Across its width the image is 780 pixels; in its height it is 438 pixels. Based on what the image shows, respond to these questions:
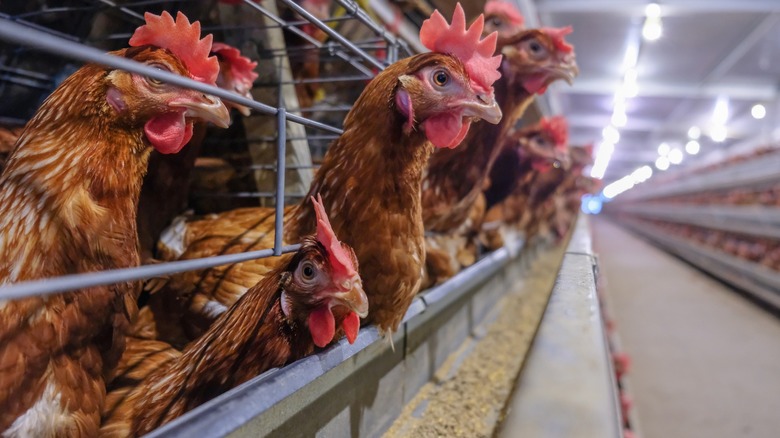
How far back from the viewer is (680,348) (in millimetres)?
2652

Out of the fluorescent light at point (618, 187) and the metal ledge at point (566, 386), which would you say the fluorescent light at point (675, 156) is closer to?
the fluorescent light at point (618, 187)

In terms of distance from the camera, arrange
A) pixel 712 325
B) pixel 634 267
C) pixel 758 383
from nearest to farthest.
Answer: pixel 758 383
pixel 712 325
pixel 634 267

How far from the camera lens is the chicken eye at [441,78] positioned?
70 cm

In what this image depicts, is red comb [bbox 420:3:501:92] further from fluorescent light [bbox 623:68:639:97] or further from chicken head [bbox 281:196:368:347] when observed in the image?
fluorescent light [bbox 623:68:639:97]

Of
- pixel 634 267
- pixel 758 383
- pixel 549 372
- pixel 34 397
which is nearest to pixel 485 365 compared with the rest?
pixel 549 372

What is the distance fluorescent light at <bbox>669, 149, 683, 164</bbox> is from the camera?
1076cm

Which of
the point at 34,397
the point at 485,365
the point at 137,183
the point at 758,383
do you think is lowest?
the point at 758,383

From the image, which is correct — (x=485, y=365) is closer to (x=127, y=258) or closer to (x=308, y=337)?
(x=308, y=337)

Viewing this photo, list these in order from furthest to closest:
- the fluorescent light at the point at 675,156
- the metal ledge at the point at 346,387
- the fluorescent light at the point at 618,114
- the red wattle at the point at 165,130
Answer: the fluorescent light at the point at 675,156 < the fluorescent light at the point at 618,114 < the red wattle at the point at 165,130 < the metal ledge at the point at 346,387

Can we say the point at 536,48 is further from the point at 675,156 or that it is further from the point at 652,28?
the point at 675,156

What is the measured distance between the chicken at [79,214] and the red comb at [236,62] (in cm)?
33

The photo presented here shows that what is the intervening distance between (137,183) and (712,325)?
384cm

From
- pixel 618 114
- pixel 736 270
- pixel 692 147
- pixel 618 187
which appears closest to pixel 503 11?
pixel 736 270

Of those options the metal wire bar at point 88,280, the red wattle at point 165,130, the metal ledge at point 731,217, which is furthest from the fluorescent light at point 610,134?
the metal wire bar at point 88,280
